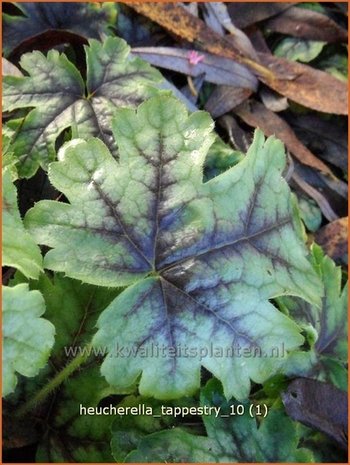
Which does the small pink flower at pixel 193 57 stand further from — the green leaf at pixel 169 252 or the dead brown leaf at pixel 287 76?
the green leaf at pixel 169 252

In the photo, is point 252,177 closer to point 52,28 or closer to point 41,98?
point 41,98

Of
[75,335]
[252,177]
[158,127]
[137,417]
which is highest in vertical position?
[158,127]

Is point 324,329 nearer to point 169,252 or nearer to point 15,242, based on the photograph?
point 169,252

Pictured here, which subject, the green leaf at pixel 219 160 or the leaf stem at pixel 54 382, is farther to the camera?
the green leaf at pixel 219 160

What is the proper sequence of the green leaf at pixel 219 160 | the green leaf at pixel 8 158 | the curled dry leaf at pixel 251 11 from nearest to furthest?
1. the green leaf at pixel 8 158
2. the green leaf at pixel 219 160
3. the curled dry leaf at pixel 251 11

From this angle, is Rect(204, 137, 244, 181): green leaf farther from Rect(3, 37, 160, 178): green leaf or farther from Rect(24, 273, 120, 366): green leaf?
Rect(24, 273, 120, 366): green leaf

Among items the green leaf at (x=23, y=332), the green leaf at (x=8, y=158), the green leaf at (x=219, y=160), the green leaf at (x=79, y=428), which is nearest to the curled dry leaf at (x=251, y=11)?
the green leaf at (x=219, y=160)

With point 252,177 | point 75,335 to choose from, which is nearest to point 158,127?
point 252,177

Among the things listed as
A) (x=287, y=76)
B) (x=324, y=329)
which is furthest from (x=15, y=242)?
(x=287, y=76)
